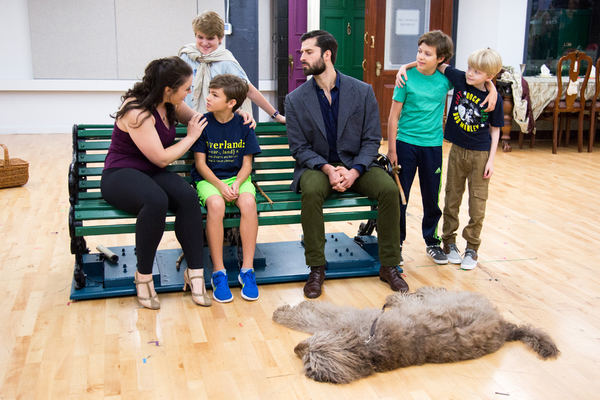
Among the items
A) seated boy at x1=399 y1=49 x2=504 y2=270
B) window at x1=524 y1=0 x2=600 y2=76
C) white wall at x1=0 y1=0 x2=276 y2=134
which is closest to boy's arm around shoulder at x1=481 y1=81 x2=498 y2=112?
seated boy at x1=399 y1=49 x2=504 y2=270

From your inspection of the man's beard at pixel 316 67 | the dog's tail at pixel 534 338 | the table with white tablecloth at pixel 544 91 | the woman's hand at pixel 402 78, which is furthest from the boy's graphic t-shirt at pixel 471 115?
the table with white tablecloth at pixel 544 91

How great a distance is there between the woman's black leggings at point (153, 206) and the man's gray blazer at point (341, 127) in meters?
0.61

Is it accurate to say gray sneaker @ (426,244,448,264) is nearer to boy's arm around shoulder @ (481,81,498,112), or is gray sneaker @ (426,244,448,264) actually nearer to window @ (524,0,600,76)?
boy's arm around shoulder @ (481,81,498,112)

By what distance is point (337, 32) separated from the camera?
9203 millimetres

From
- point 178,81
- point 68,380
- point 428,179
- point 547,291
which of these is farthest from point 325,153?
point 68,380

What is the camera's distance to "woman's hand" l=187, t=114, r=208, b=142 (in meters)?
2.77

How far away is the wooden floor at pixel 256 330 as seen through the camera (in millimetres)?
2010

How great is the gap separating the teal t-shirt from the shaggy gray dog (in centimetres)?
99

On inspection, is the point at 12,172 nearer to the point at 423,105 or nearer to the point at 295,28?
the point at 423,105

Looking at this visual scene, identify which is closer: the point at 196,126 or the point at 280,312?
the point at 280,312

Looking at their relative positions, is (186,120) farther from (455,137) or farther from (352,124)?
(455,137)

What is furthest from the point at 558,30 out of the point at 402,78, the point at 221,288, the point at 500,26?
the point at 221,288

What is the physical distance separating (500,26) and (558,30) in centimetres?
99

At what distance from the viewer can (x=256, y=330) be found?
2436 millimetres
